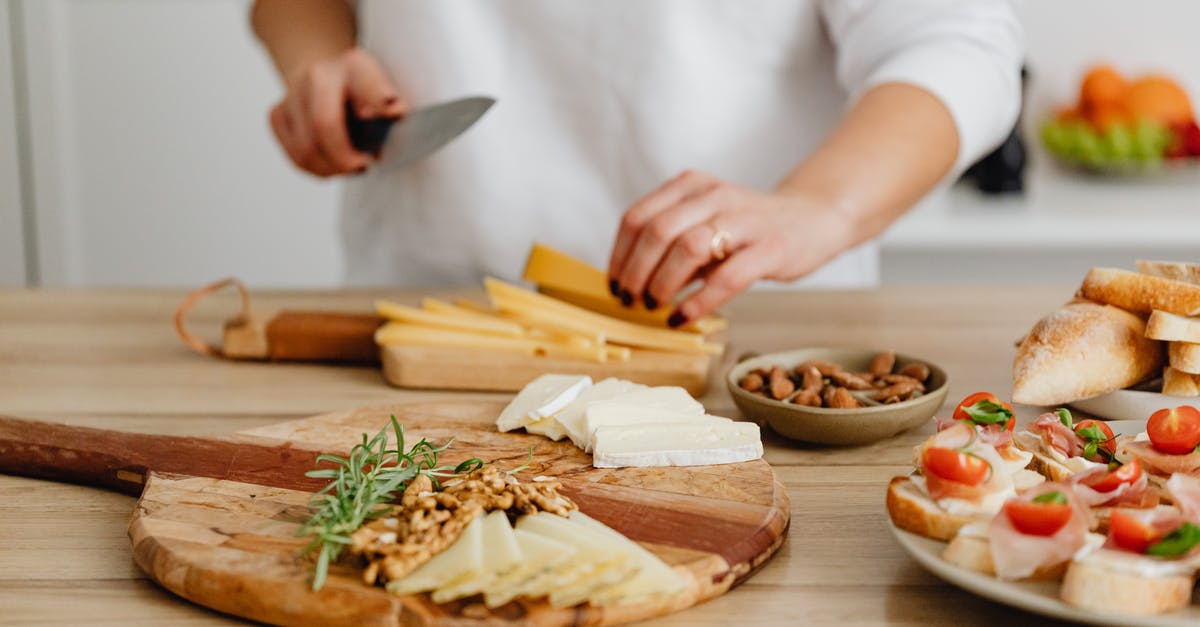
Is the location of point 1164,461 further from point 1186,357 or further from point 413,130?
point 413,130

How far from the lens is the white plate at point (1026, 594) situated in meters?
0.74

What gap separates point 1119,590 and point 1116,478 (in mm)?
A: 126

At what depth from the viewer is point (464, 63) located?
1964 millimetres

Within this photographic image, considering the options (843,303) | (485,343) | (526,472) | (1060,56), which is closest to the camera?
(526,472)

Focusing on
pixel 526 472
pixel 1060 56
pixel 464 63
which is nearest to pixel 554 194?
pixel 464 63

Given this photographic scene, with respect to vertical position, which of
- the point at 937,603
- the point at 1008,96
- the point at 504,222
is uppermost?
the point at 1008,96

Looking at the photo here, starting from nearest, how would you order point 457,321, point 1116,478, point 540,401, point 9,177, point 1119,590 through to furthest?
point 1119,590
point 1116,478
point 540,401
point 457,321
point 9,177

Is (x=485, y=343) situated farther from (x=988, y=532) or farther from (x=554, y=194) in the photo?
(x=988, y=532)

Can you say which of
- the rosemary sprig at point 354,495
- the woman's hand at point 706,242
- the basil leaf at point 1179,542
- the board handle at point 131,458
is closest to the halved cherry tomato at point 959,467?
the basil leaf at point 1179,542

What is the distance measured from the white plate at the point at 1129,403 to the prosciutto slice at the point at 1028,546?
0.42 meters

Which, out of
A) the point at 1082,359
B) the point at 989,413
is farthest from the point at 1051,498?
the point at 1082,359

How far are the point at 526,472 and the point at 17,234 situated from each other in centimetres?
325

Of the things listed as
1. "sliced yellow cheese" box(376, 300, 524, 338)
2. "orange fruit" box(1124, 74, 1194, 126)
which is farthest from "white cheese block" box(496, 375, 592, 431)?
"orange fruit" box(1124, 74, 1194, 126)

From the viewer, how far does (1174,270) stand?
1.28m
